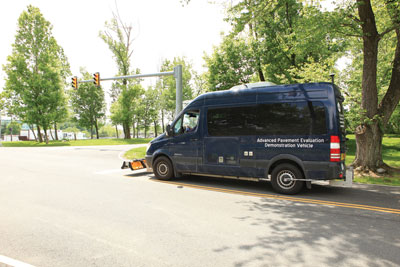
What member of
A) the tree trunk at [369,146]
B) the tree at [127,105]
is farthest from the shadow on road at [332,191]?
the tree at [127,105]

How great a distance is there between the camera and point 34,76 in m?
31.2

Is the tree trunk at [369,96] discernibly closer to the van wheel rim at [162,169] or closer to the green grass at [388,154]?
the green grass at [388,154]

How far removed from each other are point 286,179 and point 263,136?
1289 mm

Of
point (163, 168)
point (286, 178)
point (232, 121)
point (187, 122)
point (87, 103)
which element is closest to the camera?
point (286, 178)

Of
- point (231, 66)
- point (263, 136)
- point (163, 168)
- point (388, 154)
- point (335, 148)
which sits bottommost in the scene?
point (388, 154)

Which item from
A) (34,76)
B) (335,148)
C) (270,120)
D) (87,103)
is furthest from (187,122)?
(87,103)

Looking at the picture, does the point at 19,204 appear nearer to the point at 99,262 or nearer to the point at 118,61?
the point at 99,262

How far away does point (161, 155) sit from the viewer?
8.60m

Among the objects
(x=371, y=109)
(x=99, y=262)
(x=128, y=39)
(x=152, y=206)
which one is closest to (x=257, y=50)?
(x=371, y=109)

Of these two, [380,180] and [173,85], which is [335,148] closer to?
[380,180]

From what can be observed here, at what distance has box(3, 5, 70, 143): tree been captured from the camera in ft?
100

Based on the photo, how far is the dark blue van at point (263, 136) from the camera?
→ 613 centimetres

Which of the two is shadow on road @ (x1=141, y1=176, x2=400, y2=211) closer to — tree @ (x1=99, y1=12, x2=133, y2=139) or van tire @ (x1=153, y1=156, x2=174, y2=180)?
van tire @ (x1=153, y1=156, x2=174, y2=180)

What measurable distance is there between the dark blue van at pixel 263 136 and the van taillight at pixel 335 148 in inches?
0.8
